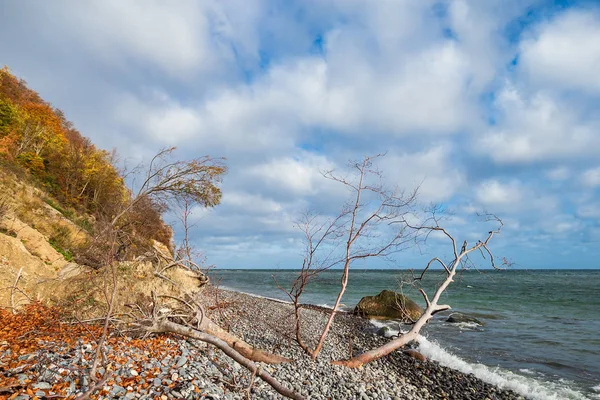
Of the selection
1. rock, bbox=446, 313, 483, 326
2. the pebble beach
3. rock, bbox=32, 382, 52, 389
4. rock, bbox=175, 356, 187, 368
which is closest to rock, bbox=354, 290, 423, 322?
rock, bbox=446, 313, 483, 326

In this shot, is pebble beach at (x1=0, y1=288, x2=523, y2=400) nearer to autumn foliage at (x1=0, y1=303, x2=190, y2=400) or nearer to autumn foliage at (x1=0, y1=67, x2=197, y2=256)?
autumn foliage at (x1=0, y1=303, x2=190, y2=400)

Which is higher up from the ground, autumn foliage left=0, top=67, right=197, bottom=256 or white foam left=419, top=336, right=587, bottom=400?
autumn foliage left=0, top=67, right=197, bottom=256

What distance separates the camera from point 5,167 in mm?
15438

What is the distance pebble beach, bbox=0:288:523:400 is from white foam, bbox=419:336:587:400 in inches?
17.3

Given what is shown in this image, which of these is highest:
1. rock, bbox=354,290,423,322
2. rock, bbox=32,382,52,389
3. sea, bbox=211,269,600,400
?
rock, bbox=32,382,52,389

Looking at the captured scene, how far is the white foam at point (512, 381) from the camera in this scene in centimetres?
969

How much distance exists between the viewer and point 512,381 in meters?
10.5

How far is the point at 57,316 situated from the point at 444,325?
1831 cm

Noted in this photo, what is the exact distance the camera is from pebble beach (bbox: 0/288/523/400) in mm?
5469

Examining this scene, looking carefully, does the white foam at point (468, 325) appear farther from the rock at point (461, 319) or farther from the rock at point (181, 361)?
the rock at point (181, 361)

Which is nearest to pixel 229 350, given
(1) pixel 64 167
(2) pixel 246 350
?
(2) pixel 246 350

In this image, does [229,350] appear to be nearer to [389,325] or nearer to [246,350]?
[246,350]

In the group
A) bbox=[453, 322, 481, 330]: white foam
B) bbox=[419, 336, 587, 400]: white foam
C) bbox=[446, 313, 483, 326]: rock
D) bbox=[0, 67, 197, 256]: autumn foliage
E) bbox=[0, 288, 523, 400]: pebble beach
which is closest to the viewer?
bbox=[0, 288, 523, 400]: pebble beach

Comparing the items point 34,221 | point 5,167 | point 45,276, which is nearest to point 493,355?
point 45,276
